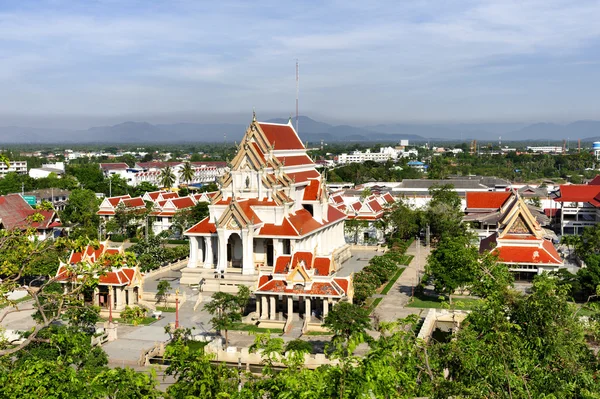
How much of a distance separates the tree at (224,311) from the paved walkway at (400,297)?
7320 mm

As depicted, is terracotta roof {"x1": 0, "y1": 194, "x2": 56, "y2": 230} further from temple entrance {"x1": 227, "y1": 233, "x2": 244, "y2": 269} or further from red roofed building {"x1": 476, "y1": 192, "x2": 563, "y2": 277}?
red roofed building {"x1": 476, "y1": 192, "x2": 563, "y2": 277}

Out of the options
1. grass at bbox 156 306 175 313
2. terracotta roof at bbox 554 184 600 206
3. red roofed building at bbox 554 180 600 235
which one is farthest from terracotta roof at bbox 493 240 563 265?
terracotta roof at bbox 554 184 600 206

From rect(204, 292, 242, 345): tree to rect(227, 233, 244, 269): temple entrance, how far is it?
399 inches

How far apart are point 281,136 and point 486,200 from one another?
25.8 m

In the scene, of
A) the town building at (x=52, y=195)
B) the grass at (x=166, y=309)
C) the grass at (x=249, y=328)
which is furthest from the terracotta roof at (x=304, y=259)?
the town building at (x=52, y=195)

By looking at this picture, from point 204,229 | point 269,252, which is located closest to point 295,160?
point 269,252

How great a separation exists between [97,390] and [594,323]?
45.1 ft

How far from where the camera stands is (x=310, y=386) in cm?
1113

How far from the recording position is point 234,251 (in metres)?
41.4

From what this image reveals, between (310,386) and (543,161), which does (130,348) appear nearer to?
(310,386)

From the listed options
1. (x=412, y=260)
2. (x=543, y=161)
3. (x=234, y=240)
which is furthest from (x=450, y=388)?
(x=543, y=161)

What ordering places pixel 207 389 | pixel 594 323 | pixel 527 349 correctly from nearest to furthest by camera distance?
pixel 207 389 < pixel 527 349 < pixel 594 323

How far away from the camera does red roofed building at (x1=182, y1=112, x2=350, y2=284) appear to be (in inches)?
1558

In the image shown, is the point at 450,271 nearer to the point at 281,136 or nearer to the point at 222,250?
the point at 222,250
